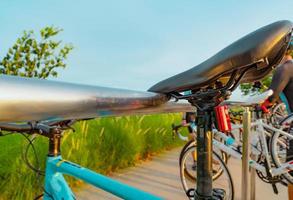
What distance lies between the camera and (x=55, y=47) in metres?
8.66

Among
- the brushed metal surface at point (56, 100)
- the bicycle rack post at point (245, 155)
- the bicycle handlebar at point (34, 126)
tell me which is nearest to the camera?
the brushed metal surface at point (56, 100)

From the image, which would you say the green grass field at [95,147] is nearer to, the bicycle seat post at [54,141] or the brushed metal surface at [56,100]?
the bicycle seat post at [54,141]

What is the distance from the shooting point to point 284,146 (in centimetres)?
291

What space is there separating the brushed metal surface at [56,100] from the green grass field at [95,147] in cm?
121

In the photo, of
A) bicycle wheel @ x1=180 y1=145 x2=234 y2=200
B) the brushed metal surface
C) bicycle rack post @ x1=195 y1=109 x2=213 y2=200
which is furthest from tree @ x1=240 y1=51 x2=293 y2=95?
bicycle wheel @ x1=180 y1=145 x2=234 y2=200

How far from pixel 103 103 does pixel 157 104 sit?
21 cm

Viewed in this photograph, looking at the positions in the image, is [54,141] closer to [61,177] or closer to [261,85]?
[61,177]

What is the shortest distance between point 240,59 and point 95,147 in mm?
3585

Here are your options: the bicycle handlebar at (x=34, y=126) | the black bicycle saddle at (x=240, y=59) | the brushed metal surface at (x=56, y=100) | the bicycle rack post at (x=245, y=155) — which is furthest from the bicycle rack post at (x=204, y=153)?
the bicycle rack post at (x=245, y=155)

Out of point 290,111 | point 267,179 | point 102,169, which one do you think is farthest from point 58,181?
point 102,169

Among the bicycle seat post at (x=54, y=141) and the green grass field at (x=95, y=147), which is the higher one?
the bicycle seat post at (x=54, y=141)

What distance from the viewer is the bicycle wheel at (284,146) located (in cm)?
278

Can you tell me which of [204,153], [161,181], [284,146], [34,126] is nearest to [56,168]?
[34,126]

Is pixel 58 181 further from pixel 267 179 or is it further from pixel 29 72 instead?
pixel 29 72
